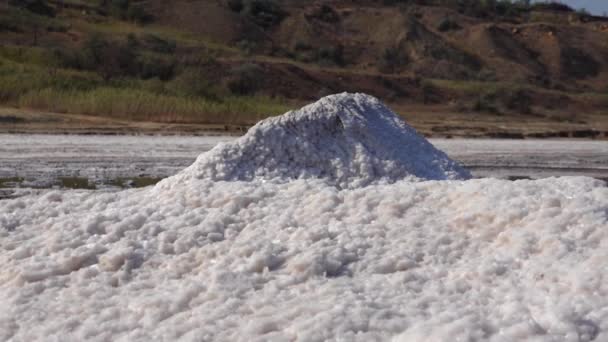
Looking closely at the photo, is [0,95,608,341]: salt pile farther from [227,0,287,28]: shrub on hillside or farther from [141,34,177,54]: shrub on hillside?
[227,0,287,28]: shrub on hillside

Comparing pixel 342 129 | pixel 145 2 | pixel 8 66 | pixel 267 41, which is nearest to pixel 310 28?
pixel 267 41

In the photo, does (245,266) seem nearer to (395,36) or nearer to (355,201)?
(355,201)

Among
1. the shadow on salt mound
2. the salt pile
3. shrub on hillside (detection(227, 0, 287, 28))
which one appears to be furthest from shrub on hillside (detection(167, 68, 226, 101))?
the salt pile

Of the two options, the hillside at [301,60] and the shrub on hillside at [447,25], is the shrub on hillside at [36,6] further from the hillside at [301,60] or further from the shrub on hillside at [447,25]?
the shrub on hillside at [447,25]

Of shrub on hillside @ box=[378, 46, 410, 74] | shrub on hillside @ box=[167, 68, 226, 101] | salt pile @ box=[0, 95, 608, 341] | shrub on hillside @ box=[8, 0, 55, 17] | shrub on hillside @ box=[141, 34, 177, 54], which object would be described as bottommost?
shrub on hillside @ box=[378, 46, 410, 74]

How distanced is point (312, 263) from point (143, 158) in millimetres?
13536

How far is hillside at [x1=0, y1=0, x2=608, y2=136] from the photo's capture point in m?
31.4

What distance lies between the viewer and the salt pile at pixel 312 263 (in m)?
3.92

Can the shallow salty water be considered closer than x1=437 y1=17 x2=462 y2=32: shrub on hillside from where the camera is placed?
Yes

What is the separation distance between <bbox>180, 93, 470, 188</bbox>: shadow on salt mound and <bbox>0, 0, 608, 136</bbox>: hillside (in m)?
21.5

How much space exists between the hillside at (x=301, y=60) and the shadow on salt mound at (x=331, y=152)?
21.5 m

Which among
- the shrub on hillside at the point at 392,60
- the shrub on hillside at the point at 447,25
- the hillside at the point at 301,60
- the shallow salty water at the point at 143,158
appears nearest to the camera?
the shallow salty water at the point at 143,158

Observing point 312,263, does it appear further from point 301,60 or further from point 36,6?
point 301,60

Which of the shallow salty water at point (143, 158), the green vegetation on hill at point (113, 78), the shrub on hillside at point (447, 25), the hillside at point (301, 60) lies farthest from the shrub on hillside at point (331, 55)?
the shallow salty water at point (143, 158)
